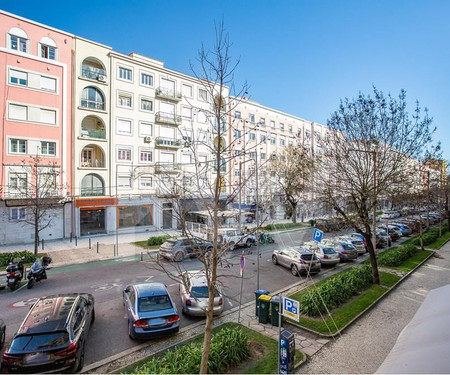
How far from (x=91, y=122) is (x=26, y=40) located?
850 centimetres

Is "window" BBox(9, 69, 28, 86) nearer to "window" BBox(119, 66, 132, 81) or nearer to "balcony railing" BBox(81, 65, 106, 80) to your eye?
"balcony railing" BBox(81, 65, 106, 80)

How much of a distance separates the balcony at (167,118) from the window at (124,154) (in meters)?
5.22

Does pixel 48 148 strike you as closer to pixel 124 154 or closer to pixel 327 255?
pixel 124 154

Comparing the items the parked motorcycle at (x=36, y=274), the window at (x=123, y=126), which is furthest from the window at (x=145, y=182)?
the parked motorcycle at (x=36, y=274)

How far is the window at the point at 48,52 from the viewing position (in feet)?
84.6

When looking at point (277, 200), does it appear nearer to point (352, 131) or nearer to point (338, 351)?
point (352, 131)

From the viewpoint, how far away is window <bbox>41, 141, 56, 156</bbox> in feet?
83.2

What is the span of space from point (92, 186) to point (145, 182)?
230 inches

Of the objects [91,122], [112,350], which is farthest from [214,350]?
[91,122]

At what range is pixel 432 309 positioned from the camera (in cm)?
493

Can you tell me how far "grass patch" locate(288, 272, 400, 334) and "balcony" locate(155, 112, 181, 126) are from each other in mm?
26861

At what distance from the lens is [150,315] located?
8.58 meters

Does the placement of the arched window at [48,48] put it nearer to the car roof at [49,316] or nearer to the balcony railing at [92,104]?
the balcony railing at [92,104]

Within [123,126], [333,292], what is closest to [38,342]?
[333,292]
